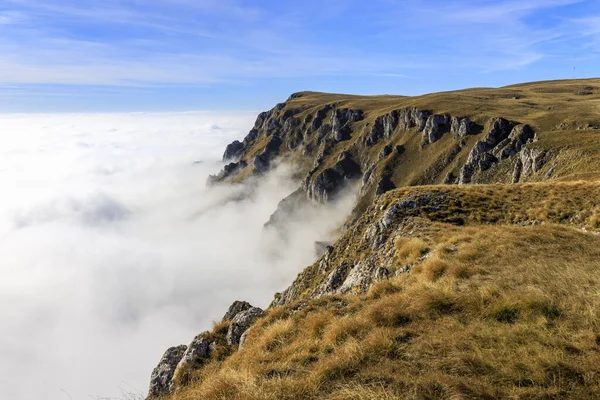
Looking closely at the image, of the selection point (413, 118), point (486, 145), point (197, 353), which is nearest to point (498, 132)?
point (486, 145)

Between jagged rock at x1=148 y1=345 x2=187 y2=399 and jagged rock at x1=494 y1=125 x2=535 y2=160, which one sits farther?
jagged rock at x1=494 y1=125 x2=535 y2=160

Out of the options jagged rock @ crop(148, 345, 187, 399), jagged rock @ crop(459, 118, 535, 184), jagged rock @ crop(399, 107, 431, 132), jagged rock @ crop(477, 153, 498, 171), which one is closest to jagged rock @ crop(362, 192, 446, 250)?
jagged rock @ crop(148, 345, 187, 399)

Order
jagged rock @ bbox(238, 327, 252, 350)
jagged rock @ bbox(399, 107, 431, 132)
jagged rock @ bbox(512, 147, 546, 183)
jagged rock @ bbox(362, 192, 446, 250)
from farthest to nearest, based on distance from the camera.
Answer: jagged rock @ bbox(399, 107, 431, 132)
jagged rock @ bbox(512, 147, 546, 183)
jagged rock @ bbox(362, 192, 446, 250)
jagged rock @ bbox(238, 327, 252, 350)

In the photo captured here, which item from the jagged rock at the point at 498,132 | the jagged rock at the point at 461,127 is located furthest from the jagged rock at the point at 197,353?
the jagged rock at the point at 461,127

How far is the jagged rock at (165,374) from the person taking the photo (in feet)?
46.6

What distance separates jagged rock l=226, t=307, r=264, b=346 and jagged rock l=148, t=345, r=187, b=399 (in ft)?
9.98

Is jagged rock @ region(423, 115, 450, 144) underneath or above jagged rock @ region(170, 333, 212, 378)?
above

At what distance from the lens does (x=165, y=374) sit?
15062 millimetres

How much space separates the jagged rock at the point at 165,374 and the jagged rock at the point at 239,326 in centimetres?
304

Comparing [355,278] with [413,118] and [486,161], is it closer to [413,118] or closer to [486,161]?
[486,161]

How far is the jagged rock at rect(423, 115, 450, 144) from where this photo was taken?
525 ft

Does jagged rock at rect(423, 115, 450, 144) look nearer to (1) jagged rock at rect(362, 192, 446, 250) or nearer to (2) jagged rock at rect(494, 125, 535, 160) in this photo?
(2) jagged rock at rect(494, 125, 535, 160)

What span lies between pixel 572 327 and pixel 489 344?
2.47 meters

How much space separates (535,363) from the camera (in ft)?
22.3
